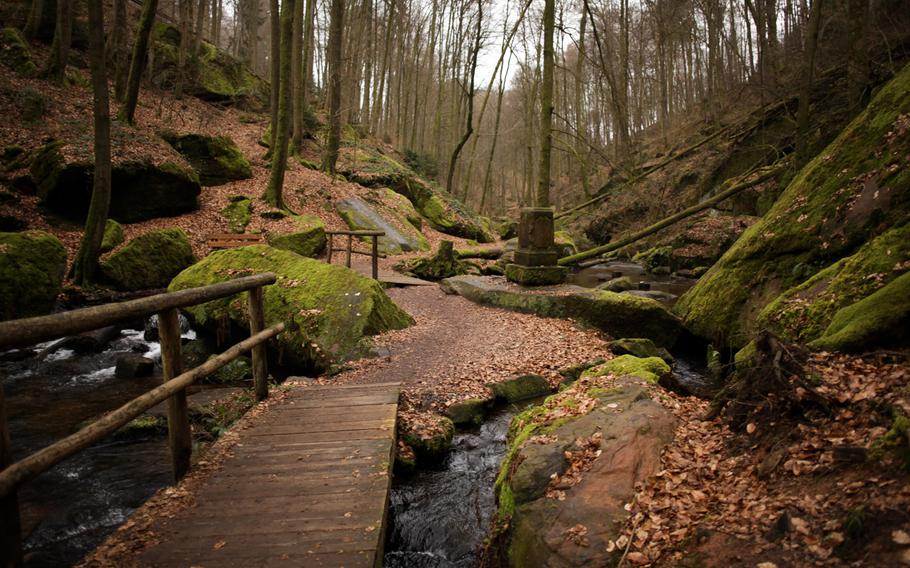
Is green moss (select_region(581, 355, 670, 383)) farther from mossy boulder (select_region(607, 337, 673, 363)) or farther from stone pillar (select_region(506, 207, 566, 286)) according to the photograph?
stone pillar (select_region(506, 207, 566, 286))

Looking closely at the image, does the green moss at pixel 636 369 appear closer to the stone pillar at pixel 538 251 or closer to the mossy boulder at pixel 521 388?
the mossy boulder at pixel 521 388

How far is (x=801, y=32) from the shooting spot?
78.7 ft

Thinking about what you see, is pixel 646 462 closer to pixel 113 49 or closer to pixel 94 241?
pixel 94 241

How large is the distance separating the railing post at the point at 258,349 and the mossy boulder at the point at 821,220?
21.0 ft

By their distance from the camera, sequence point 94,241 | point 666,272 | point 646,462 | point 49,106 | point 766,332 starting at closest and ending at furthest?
point 646,462
point 766,332
point 94,241
point 49,106
point 666,272

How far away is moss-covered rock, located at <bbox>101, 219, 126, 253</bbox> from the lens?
43.7ft

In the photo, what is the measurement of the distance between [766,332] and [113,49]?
24.9 meters

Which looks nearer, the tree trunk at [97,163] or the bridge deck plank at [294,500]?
the bridge deck plank at [294,500]

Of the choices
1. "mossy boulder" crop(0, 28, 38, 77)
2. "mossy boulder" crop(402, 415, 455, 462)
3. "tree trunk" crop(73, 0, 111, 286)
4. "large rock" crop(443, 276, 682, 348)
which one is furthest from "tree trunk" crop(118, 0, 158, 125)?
"mossy boulder" crop(402, 415, 455, 462)

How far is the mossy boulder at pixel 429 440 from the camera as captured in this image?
220 inches

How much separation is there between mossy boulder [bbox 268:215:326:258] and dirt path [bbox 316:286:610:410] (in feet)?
18.3

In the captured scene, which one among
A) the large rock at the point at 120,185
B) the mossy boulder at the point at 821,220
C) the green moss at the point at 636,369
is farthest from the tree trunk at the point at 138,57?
the mossy boulder at the point at 821,220

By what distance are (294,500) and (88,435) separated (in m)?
1.38

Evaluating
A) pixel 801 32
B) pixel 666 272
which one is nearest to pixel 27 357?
pixel 666 272
